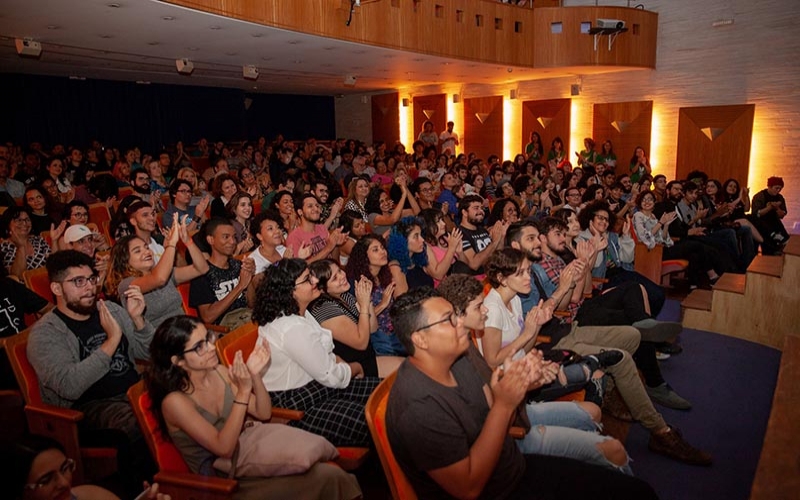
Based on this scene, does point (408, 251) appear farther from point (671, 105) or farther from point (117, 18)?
point (671, 105)

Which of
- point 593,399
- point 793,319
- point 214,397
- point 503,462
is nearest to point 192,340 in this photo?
point 214,397

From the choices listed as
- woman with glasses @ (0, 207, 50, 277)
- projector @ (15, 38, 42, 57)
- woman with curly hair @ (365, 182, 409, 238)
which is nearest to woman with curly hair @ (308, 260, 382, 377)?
woman with glasses @ (0, 207, 50, 277)

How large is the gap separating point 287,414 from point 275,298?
0.52 metres

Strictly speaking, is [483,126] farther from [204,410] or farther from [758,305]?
[204,410]

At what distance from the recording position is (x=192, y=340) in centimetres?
214

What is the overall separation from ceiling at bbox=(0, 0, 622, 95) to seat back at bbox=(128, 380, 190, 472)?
3910mm

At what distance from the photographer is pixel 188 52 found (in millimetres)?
7645

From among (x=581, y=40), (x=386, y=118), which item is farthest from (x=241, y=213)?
(x=386, y=118)

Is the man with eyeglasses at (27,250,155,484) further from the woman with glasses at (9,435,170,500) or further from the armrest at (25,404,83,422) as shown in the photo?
the woman with glasses at (9,435,170,500)

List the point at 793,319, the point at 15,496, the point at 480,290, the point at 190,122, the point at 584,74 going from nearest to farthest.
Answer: the point at 15,496
the point at 480,290
the point at 793,319
the point at 584,74
the point at 190,122

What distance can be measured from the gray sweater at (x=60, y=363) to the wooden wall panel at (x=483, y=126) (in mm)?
11683

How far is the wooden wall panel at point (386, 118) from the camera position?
15.3m

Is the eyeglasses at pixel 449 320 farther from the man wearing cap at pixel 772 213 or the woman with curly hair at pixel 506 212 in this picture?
the man wearing cap at pixel 772 213

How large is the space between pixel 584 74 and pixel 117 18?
8721 mm
